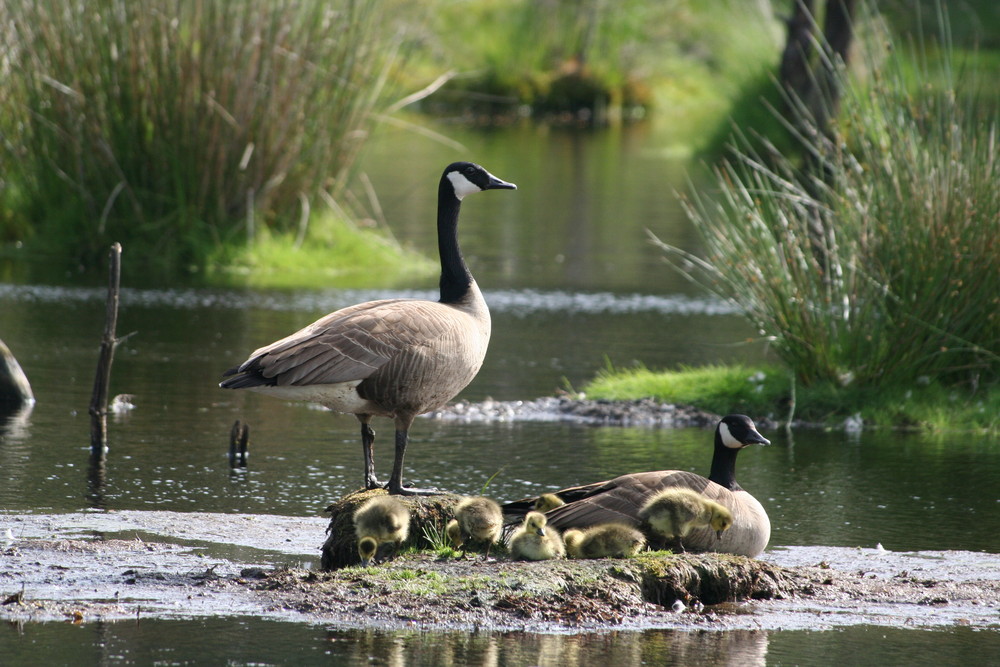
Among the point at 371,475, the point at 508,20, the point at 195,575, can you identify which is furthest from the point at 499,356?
the point at 508,20

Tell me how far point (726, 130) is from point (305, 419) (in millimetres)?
23037

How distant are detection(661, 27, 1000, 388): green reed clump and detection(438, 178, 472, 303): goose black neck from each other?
295 centimetres

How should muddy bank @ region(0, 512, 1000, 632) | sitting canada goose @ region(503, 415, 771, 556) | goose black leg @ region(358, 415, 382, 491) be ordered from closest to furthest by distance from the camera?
muddy bank @ region(0, 512, 1000, 632), sitting canada goose @ region(503, 415, 771, 556), goose black leg @ region(358, 415, 382, 491)

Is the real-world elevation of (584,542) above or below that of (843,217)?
below

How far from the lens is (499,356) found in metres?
13.9

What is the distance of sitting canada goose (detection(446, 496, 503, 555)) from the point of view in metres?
6.82

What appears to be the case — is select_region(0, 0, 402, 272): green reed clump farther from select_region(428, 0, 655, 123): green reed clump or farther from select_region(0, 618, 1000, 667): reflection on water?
select_region(428, 0, 655, 123): green reed clump

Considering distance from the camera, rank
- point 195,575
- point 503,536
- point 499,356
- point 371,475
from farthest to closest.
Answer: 1. point 499,356
2. point 371,475
3. point 503,536
4. point 195,575

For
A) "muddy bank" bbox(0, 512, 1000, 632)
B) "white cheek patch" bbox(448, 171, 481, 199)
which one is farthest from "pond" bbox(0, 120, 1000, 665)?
"white cheek patch" bbox(448, 171, 481, 199)

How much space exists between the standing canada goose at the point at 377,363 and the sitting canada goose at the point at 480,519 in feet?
1.80

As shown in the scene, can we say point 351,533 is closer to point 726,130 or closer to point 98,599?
point 98,599

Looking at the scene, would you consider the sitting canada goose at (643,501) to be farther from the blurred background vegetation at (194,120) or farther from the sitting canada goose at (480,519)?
the blurred background vegetation at (194,120)

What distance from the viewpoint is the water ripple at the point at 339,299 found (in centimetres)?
1580

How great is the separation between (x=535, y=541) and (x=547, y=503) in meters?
0.42
